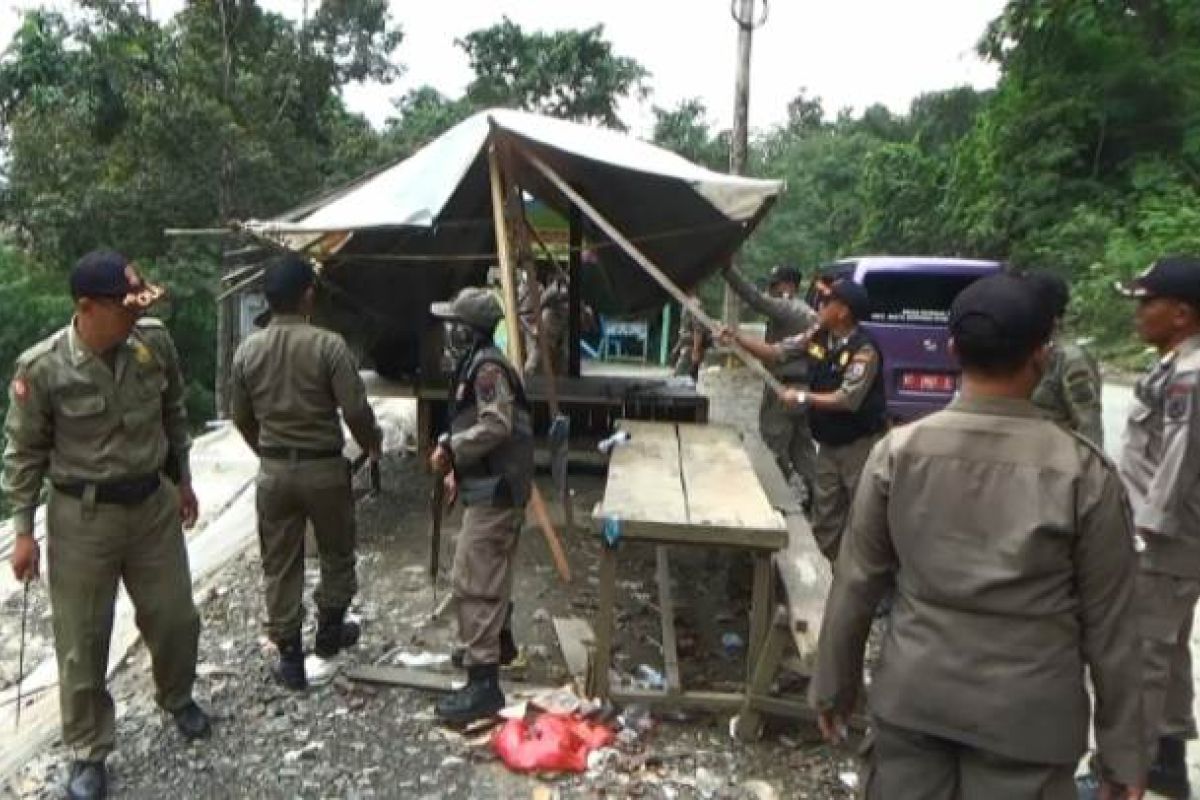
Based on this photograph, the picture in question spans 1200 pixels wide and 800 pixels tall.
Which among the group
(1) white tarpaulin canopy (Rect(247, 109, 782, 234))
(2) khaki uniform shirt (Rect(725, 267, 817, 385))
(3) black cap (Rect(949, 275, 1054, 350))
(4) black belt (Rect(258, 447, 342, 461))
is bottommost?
(4) black belt (Rect(258, 447, 342, 461))

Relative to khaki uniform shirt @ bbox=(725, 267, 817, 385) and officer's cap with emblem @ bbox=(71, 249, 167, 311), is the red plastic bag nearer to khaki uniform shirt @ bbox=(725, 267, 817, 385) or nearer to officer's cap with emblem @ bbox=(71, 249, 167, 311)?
officer's cap with emblem @ bbox=(71, 249, 167, 311)

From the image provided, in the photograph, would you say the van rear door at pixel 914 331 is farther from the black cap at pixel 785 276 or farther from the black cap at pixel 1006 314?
the black cap at pixel 1006 314

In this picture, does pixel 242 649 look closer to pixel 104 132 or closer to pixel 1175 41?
pixel 104 132

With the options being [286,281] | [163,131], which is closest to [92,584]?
[286,281]

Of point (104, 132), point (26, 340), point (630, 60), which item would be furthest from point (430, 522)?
point (630, 60)

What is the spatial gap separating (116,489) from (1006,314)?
294cm

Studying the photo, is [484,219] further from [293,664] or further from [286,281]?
[293,664]

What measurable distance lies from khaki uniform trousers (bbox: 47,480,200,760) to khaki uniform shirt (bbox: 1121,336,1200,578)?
346cm

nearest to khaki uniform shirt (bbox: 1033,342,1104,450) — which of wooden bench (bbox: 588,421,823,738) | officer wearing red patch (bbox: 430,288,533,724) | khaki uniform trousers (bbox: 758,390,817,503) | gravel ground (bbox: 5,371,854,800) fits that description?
wooden bench (bbox: 588,421,823,738)

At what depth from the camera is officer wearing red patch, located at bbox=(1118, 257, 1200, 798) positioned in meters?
3.18

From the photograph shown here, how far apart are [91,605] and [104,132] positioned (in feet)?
54.8

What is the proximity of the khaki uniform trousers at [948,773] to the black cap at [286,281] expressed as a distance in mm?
2895

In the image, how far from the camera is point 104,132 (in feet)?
57.6

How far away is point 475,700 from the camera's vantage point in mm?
3883
